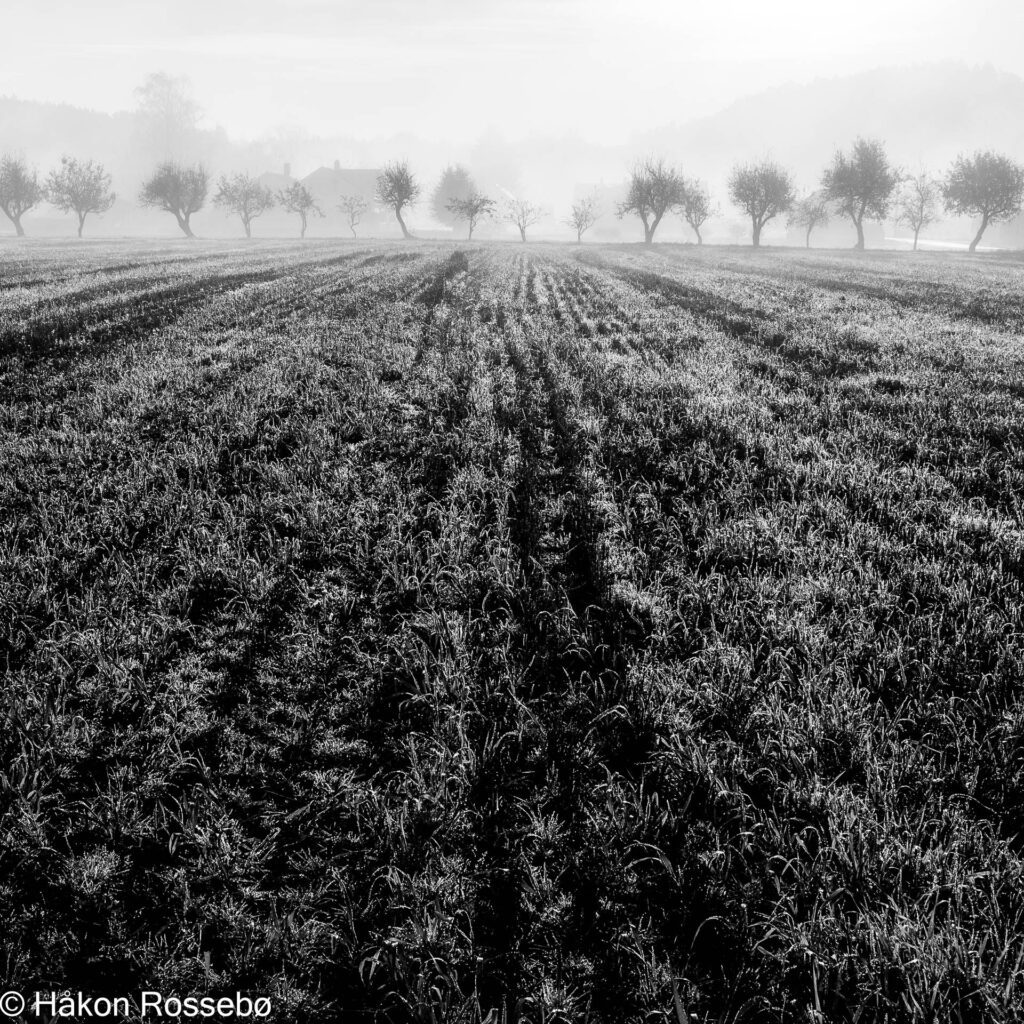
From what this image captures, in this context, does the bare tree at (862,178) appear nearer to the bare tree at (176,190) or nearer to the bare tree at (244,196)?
the bare tree at (176,190)

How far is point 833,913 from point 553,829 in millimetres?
1024

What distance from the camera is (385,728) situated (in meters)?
2.90

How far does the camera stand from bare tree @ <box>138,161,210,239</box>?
78312 mm

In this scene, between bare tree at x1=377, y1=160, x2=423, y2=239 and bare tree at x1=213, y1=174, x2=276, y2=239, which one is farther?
bare tree at x1=213, y1=174, x2=276, y2=239

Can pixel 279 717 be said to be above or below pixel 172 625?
below

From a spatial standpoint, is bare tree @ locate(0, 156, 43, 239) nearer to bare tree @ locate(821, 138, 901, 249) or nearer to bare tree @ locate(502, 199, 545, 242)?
bare tree @ locate(502, 199, 545, 242)

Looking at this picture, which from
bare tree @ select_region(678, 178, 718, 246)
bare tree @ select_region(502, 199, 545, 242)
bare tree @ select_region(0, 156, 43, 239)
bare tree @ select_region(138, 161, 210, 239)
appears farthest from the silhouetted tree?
bare tree @ select_region(0, 156, 43, 239)

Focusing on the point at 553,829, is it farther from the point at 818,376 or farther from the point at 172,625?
the point at 818,376

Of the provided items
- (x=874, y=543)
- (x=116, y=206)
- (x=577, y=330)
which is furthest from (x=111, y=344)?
(x=116, y=206)

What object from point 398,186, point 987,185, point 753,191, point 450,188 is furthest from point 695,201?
point 450,188

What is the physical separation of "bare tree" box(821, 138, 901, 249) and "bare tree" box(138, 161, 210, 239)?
84.1 metres

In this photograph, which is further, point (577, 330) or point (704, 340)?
point (577, 330)

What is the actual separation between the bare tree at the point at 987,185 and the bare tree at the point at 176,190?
96.6 meters

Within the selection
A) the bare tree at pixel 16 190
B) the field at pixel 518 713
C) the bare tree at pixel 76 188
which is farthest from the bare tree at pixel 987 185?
the bare tree at pixel 16 190
